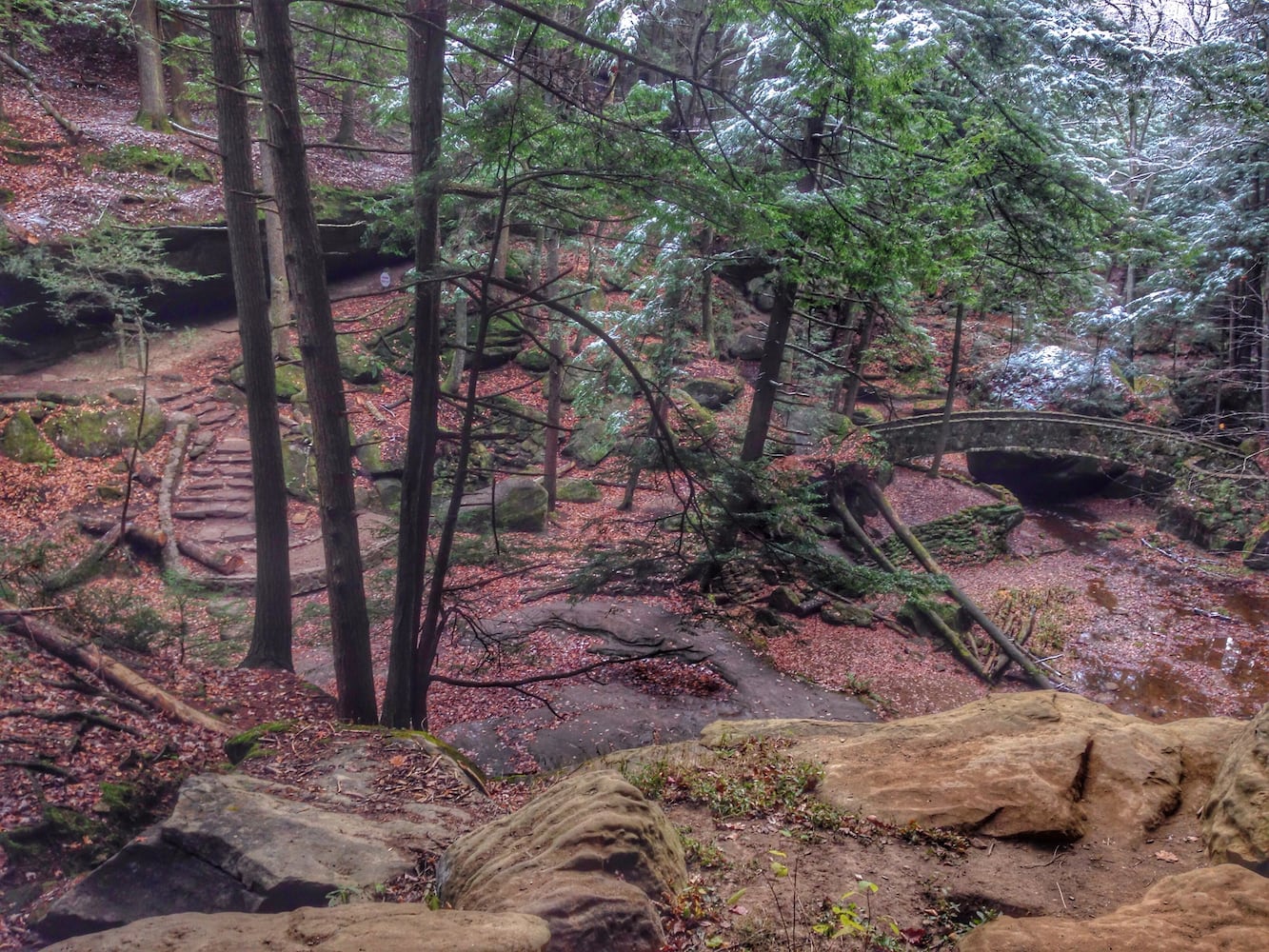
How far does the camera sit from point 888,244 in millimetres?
7082

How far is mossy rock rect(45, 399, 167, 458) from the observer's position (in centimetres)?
1466

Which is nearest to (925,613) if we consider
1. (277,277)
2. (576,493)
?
(576,493)

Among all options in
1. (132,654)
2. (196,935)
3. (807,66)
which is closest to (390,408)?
(132,654)

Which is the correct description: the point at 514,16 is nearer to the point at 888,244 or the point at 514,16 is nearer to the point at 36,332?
the point at 888,244

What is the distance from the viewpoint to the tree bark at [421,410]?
7.12m

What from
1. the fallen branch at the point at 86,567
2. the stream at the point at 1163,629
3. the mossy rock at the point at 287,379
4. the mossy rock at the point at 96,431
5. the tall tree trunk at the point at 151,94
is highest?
the tall tree trunk at the point at 151,94

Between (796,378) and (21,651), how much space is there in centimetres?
1403

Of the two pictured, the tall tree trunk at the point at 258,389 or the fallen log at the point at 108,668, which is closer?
the fallen log at the point at 108,668

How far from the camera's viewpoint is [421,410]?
7.74 metres

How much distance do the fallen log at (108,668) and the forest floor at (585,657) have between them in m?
0.13

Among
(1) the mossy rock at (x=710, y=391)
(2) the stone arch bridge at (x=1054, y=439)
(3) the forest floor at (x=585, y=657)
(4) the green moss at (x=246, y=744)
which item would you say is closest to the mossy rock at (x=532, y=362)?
(3) the forest floor at (x=585, y=657)

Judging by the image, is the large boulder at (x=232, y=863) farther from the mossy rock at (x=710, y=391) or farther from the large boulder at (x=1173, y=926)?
the mossy rock at (x=710, y=391)

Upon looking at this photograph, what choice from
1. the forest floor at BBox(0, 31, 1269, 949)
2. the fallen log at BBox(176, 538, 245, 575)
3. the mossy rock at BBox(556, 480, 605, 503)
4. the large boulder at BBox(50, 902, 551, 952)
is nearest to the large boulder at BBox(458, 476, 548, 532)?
the forest floor at BBox(0, 31, 1269, 949)

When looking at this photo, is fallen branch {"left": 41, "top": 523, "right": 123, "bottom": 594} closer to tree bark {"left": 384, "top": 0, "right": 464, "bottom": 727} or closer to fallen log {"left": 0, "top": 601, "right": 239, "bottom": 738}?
fallen log {"left": 0, "top": 601, "right": 239, "bottom": 738}
